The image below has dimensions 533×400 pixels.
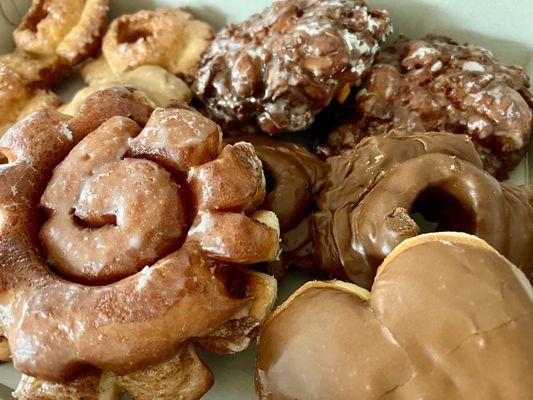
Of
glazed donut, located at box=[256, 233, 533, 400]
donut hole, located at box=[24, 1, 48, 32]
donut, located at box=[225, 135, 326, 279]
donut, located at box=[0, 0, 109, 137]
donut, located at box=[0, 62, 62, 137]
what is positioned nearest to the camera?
glazed donut, located at box=[256, 233, 533, 400]

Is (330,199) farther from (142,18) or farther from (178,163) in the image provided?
(142,18)

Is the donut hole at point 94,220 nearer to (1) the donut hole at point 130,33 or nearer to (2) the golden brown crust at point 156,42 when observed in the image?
(2) the golden brown crust at point 156,42

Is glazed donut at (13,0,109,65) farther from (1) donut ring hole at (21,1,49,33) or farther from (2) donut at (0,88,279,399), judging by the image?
(2) donut at (0,88,279,399)

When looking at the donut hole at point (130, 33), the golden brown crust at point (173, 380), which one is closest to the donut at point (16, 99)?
the donut hole at point (130, 33)

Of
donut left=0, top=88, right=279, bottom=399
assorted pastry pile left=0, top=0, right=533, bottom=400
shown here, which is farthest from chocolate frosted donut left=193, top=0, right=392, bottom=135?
donut left=0, top=88, right=279, bottom=399

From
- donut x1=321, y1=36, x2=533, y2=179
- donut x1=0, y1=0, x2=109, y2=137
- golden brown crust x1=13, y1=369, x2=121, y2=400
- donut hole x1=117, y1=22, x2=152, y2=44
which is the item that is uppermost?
donut x1=321, y1=36, x2=533, y2=179

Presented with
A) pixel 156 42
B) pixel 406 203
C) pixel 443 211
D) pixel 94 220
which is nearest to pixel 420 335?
pixel 406 203

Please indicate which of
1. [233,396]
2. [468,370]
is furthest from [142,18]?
[468,370]

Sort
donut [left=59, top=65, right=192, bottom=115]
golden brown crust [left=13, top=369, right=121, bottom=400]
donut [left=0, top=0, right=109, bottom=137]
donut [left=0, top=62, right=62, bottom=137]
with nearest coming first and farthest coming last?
golden brown crust [left=13, top=369, right=121, bottom=400]
donut [left=59, top=65, right=192, bottom=115]
donut [left=0, top=62, right=62, bottom=137]
donut [left=0, top=0, right=109, bottom=137]

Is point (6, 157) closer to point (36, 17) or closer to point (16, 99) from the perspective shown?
point (16, 99)
